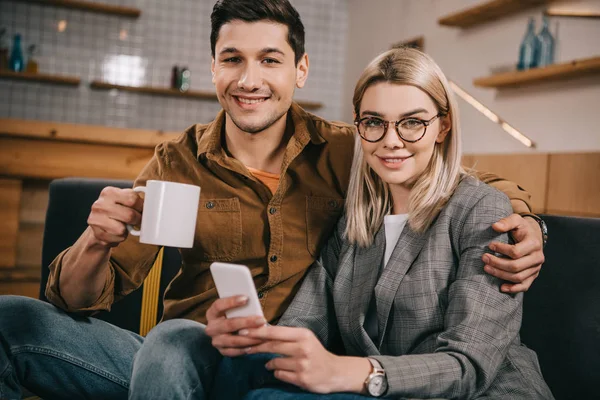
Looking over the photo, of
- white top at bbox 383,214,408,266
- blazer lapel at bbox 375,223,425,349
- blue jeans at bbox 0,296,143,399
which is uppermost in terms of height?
white top at bbox 383,214,408,266

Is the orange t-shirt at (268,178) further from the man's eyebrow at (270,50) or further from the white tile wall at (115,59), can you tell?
the white tile wall at (115,59)

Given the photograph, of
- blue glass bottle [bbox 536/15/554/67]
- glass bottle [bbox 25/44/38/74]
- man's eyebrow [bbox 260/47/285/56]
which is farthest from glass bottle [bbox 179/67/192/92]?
man's eyebrow [bbox 260/47/285/56]

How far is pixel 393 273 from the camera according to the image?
4.23 ft

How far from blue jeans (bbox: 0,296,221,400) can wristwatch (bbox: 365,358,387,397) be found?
32cm

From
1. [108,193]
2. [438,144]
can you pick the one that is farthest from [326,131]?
[108,193]

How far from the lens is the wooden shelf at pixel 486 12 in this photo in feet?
11.3

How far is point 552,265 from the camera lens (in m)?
1.44

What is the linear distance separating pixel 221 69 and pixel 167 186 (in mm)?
593

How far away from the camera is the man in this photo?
4.24 feet

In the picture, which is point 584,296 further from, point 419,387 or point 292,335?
point 292,335

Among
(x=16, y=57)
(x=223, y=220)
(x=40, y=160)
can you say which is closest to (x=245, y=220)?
(x=223, y=220)

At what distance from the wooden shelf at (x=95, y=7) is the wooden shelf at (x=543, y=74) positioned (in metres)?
2.97

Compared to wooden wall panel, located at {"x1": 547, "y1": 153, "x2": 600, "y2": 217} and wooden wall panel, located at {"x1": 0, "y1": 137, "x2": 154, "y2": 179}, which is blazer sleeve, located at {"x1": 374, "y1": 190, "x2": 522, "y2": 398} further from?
wooden wall panel, located at {"x1": 0, "y1": 137, "x2": 154, "y2": 179}

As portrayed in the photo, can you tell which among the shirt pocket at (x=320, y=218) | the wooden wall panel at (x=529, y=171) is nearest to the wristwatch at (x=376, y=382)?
the shirt pocket at (x=320, y=218)
